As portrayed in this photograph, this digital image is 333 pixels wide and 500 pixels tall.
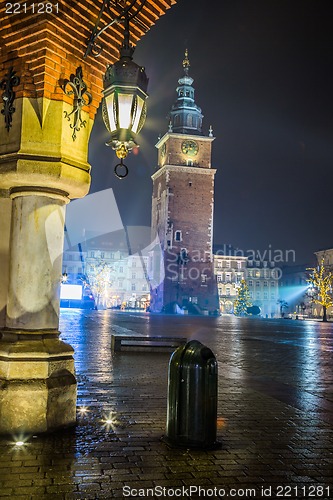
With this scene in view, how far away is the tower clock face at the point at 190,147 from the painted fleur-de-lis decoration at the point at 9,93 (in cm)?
8035

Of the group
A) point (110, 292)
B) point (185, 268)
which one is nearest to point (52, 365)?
point (185, 268)

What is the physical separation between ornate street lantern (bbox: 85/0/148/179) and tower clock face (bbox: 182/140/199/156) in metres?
80.3

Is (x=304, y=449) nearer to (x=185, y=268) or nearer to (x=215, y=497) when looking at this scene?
(x=215, y=497)

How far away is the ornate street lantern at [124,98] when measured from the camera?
5426mm

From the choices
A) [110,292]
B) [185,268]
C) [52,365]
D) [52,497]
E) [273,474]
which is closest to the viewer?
[52,497]

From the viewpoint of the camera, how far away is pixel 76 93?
572 cm

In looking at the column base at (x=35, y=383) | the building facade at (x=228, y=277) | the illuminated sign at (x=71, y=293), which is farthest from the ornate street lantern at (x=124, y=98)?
the building facade at (x=228, y=277)

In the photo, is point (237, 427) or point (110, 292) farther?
point (110, 292)

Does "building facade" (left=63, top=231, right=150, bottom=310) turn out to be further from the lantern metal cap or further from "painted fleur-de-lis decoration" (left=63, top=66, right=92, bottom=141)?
the lantern metal cap

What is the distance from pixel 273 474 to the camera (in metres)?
4.16

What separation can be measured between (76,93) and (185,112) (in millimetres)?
83887

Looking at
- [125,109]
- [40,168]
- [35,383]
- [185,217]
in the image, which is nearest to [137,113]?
[125,109]

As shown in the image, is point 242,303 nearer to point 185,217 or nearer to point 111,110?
point 185,217

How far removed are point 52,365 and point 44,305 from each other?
0.65 metres
